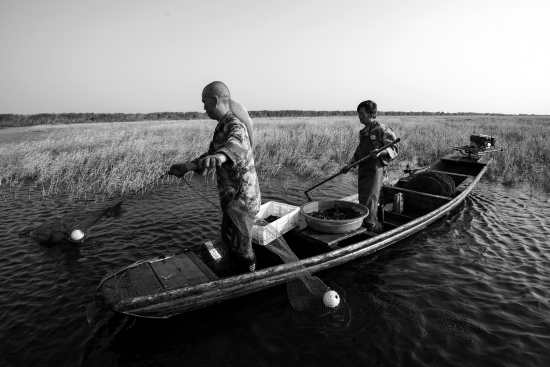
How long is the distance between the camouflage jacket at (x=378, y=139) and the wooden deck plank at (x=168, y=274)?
4122 millimetres

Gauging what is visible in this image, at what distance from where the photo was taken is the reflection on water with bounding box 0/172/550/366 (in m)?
3.62

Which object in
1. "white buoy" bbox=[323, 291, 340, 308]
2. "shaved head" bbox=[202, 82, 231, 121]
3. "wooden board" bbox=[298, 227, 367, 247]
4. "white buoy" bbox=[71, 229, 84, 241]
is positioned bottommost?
"white buoy" bbox=[323, 291, 340, 308]

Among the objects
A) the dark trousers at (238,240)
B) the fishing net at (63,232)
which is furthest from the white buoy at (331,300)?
the fishing net at (63,232)

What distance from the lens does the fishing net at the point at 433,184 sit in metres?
7.99

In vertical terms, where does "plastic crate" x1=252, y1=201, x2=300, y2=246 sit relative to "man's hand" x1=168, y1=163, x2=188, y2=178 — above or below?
below

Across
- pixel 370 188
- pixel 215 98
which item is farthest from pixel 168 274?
pixel 370 188

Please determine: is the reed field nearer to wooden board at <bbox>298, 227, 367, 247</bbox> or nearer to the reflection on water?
the reflection on water

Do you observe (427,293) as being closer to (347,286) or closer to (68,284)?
(347,286)

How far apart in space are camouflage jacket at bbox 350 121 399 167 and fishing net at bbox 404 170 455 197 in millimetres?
3088

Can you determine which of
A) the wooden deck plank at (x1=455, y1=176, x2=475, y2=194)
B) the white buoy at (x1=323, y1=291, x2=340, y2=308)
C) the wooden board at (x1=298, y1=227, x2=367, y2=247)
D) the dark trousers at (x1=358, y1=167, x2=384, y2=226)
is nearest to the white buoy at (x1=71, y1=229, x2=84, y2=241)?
the wooden board at (x1=298, y1=227, x2=367, y2=247)

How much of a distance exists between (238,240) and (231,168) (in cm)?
103

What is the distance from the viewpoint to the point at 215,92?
3.49 metres

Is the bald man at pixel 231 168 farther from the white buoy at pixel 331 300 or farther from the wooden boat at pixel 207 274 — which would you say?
the white buoy at pixel 331 300

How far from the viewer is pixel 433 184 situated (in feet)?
27.0
